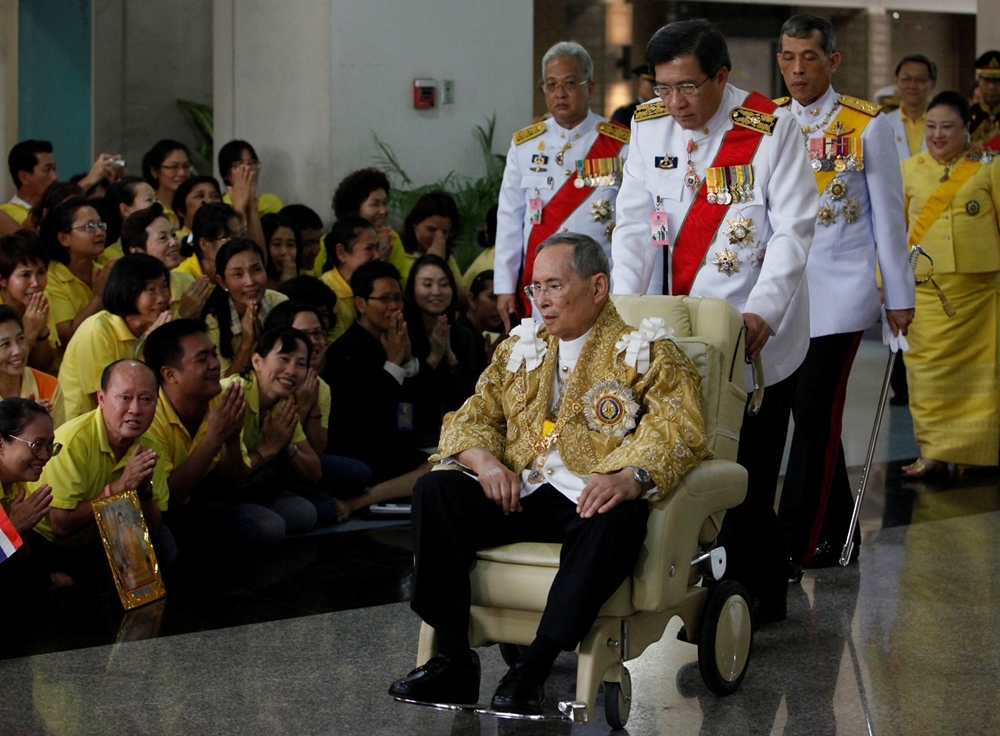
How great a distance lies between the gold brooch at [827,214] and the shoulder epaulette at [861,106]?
31 cm

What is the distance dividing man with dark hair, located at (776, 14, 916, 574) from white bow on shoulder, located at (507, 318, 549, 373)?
125 centimetres

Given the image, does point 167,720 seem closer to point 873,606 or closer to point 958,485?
point 873,606

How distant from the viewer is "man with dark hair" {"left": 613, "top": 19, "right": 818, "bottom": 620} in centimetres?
359

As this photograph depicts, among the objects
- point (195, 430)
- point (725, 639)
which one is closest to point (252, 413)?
point (195, 430)

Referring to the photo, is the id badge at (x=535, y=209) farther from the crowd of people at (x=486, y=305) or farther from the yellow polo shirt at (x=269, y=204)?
the yellow polo shirt at (x=269, y=204)

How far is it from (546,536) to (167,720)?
3.15 ft

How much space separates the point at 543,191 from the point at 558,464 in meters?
2.63

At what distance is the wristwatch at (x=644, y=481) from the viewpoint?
2.99m

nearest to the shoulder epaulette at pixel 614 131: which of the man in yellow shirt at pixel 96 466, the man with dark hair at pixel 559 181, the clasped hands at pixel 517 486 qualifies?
the man with dark hair at pixel 559 181

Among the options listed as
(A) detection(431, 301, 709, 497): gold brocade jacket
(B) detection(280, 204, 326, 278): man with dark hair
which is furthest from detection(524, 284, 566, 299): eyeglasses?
(B) detection(280, 204, 326, 278): man with dark hair

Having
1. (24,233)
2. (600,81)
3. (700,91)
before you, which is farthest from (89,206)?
(600,81)

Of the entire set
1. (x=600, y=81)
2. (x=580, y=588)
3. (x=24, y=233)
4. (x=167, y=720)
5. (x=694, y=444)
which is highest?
(x=600, y=81)

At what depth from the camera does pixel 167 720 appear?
311cm

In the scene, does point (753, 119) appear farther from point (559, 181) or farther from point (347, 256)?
point (347, 256)
